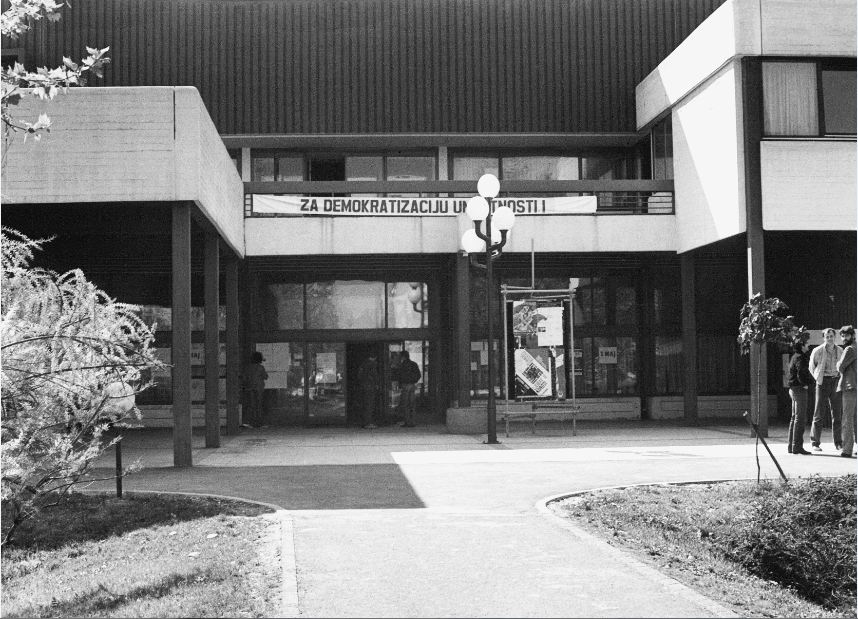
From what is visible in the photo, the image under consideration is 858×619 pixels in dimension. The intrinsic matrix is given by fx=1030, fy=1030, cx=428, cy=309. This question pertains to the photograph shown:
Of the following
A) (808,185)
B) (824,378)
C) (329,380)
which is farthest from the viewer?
(329,380)

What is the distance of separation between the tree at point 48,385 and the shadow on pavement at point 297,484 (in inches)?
82.7

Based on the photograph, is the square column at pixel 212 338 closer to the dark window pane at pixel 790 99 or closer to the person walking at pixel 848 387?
the person walking at pixel 848 387

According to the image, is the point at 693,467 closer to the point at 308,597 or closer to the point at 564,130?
the point at 308,597

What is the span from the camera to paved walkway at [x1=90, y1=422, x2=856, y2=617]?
6.25 metres

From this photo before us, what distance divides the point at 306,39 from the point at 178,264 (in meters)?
11.0

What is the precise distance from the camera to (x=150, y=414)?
23250mm

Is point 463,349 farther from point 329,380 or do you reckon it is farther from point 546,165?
point 546,165

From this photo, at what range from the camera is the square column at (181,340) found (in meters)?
14.0

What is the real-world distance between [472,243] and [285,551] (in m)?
12.1

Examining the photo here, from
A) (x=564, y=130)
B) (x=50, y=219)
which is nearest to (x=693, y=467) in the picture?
(x=50, y=219)

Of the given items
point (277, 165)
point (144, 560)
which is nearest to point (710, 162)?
point (277, 165)

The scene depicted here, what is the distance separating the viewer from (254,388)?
889 inches

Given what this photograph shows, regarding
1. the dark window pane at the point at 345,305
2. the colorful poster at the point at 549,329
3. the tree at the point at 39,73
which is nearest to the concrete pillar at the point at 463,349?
the colorful poster at the point at 549,329

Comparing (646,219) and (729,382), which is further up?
(646,219)
